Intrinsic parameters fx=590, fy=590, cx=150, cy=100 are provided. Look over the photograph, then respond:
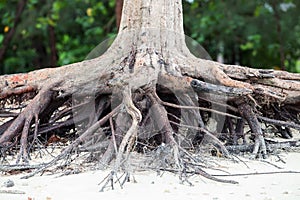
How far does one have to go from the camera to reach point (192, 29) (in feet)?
26.3

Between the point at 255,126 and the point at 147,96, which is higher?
the point at 147,96

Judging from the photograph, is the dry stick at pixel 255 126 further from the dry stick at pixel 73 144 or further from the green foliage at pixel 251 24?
the green foliage at pixel 251 24

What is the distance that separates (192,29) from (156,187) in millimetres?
5875

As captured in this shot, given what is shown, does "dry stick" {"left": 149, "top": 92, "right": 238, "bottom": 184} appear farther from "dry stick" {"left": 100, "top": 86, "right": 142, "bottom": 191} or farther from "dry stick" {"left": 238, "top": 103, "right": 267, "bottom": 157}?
"dry stick" {"left": 238, "top": 103, "right": 267, "bottom": 157}

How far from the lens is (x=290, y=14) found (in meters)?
7.65

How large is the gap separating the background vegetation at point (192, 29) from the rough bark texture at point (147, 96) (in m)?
3.77

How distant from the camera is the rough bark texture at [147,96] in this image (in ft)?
10.0

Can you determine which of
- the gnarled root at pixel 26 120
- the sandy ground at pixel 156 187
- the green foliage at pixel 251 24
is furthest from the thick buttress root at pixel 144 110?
the green foliage at pixel 251 24

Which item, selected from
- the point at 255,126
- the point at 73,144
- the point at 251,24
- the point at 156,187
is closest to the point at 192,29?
the point at 251,24

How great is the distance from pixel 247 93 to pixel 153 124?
0.52m

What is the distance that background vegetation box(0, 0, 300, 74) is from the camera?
770 cm

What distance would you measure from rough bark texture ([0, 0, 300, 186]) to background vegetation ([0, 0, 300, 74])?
3.77 metres

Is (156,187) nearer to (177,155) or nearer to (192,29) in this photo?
(177,155)

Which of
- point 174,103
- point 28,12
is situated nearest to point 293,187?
point 174,103
